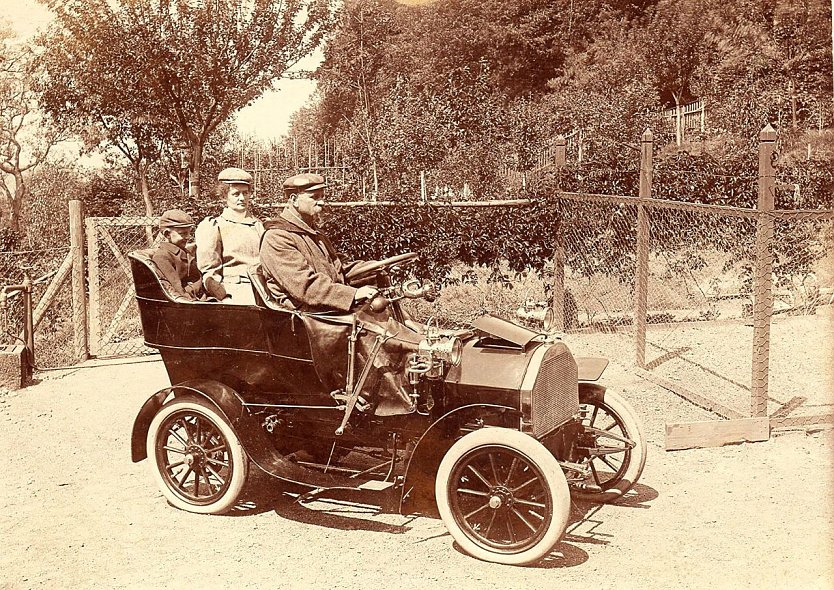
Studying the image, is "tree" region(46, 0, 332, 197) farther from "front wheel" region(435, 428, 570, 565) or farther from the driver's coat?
"front wheel" region(435, 428, 570, 565)

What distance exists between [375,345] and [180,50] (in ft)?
13.5

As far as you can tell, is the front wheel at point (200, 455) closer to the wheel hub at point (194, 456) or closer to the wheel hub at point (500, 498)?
the wheel hub at point (194, 456)

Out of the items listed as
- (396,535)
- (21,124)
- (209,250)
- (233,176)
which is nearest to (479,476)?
(396,535)

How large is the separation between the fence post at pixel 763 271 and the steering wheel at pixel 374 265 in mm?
2613

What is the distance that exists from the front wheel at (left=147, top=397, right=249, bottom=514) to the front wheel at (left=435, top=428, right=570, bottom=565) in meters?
1.20

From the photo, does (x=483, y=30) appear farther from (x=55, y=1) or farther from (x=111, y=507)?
(x=111, y=507)

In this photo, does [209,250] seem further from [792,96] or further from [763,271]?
[792,96]

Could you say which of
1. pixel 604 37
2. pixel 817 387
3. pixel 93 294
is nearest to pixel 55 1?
pixel 93 294

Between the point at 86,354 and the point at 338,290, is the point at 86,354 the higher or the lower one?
the lower one

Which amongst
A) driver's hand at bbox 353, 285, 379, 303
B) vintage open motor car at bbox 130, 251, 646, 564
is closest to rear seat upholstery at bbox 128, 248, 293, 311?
vintage open motor car at bbox 130, 251, 646, 564

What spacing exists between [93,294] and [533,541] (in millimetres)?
6349

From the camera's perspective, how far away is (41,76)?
6867 millimetres

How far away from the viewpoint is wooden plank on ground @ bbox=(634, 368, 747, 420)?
20.4 feet

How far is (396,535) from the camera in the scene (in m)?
4.30
